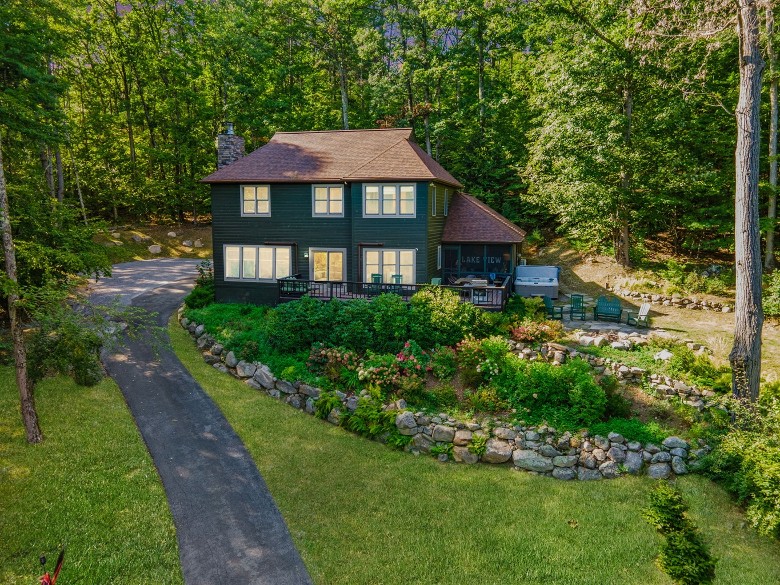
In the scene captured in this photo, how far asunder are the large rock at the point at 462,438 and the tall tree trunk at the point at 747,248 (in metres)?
6.72

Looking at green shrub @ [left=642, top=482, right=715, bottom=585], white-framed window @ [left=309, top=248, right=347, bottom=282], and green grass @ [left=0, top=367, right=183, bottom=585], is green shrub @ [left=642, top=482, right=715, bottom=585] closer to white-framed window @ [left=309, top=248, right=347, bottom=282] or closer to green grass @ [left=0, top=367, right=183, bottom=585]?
green grass @ [left=0, top=367, right=183, bottom=585]

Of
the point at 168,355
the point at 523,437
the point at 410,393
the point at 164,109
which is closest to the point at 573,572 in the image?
the point at 523,437

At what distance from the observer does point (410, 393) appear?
1323cm

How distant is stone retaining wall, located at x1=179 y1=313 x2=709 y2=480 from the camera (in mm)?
10953

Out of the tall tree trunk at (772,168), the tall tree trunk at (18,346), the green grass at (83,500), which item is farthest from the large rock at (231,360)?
the tall tree trunk at (772,168)

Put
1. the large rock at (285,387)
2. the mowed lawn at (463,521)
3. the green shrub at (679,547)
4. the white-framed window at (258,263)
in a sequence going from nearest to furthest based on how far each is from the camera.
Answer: the green shrub at (679,547) → the mowed lawn at (463,521) → the large rock at (285,387) → the white-framed window at (258,263)

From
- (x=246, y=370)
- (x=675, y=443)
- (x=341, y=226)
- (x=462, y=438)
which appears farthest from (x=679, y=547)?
(x=341, y=226)

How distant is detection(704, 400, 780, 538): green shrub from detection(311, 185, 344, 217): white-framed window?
15.5 metres

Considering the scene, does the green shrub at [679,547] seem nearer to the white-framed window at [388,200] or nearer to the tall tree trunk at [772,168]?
the white-framed window at [388,200]

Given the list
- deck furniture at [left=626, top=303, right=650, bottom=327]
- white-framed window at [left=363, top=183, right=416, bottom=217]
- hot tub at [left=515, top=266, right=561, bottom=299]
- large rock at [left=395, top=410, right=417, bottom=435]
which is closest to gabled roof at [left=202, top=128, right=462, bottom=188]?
white-framed window at [left=363, top=183, right=416, bottom=217]

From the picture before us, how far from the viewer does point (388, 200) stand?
64.2ft

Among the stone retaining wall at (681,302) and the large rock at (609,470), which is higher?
the stone retaining wall at (681,302)

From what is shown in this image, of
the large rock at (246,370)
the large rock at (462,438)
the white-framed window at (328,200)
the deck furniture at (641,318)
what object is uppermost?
the white-framed window at (328,200)

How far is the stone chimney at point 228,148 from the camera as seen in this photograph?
72.5 feet
